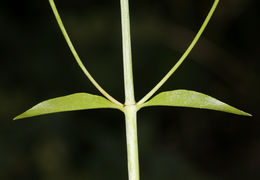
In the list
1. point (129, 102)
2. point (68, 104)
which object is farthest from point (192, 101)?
point (68, 104)

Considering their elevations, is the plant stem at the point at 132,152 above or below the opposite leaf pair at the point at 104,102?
below

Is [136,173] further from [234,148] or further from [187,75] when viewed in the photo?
[234,148]

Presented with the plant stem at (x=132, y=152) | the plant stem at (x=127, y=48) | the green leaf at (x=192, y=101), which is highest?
the plant stem at (x=127, y=48)

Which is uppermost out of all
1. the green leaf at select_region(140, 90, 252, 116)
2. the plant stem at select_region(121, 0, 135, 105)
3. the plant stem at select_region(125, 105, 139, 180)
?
the plant stem at select_region(121, 0, 135, 105)

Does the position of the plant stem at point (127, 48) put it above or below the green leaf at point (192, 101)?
above

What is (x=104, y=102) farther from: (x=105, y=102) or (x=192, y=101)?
(x=192, y=101)
